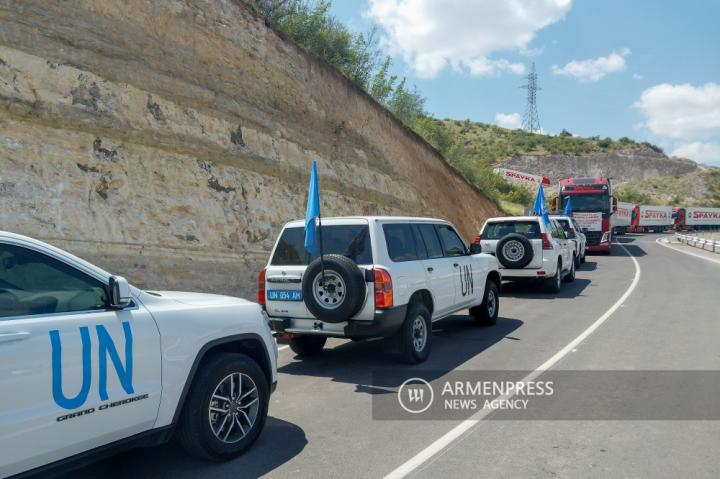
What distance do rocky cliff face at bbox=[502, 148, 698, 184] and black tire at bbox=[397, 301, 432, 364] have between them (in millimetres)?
80792

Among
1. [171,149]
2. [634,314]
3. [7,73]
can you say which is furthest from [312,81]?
[634,314]

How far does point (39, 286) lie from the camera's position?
134 inches

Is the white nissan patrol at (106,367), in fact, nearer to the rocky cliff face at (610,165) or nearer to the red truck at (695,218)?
the red truck at (695,218)

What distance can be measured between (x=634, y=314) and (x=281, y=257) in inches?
Result: 287

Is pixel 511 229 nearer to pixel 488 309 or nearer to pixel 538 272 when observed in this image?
pixel 538 272

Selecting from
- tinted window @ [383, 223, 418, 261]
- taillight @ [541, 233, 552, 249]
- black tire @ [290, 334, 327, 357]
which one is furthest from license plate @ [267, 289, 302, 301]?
taillight @ [541, 233, 552, 249]

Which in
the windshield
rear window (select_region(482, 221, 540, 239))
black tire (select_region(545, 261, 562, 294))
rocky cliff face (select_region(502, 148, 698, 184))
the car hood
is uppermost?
rocky cliff face (select_region(502, 148, 698, 184))

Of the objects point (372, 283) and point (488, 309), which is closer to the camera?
point (372, 283)

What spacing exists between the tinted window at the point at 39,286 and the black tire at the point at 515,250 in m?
11.0

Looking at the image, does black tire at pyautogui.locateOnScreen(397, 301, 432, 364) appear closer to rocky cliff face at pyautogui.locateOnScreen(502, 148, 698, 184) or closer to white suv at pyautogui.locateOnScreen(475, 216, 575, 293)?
white suv at pyautogui.locateOnScreen(475, 216, 575, 293)

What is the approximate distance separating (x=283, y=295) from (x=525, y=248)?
7.90 metres

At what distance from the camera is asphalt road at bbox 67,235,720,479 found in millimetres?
4109

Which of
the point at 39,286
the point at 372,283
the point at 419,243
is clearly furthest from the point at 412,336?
the point at 39,286

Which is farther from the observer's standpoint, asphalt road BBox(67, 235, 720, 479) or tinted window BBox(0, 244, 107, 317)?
asphalt road BBox(67, 235, 720, 479)
